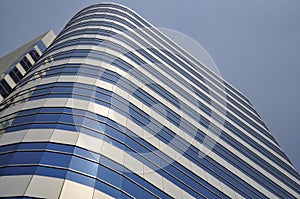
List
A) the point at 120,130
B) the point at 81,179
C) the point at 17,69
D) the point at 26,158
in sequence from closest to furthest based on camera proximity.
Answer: the point at 81,179 → the point at 26,158 → the point at 120,130 → the point at 17,69

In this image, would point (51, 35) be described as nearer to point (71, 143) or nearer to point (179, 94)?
point (179, 94)

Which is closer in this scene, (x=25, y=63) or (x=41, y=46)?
(x=25, y=63)

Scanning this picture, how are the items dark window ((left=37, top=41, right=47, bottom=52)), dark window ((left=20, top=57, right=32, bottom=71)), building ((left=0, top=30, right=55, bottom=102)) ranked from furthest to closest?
1. dark window ((left=37, top=41, right=47, bottom=52))
2. dark window ((left=20, top=57, right=32, bottom=71))
3. building ((left=0, top=30, right=55, bottom=102))

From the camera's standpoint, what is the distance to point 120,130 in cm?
2283

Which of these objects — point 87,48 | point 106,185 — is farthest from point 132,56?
point 106,185

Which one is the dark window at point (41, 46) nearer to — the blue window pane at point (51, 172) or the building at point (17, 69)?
the building at point (17, 69)

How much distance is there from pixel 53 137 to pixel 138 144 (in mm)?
6367

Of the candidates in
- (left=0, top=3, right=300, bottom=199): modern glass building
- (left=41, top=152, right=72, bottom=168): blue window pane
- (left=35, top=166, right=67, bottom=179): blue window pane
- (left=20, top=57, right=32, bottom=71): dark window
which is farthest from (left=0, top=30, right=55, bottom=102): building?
(left=35, top=166, right=67, bottom=179): blue window pane

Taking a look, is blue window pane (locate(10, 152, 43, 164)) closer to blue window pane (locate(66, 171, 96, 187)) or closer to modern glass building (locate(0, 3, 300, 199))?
modern glass building (locate(0, 3, 300, 199))

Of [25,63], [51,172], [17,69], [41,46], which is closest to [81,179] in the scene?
[51,172]

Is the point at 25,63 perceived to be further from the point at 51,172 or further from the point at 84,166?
the point at 51,172

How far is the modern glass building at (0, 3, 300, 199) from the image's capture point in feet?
59.6

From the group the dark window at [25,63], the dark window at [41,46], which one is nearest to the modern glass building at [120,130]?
the dark window at [25,63]

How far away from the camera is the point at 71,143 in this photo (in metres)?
19.5
